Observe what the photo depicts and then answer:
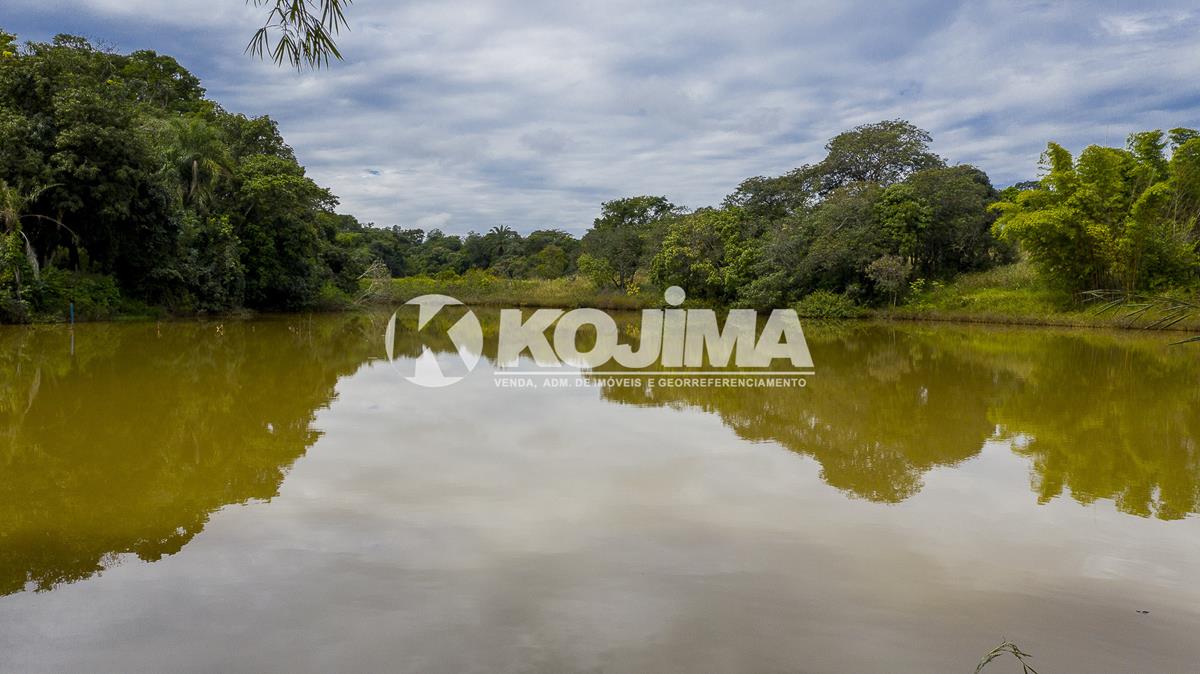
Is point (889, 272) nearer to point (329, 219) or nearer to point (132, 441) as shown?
point (329, 219)

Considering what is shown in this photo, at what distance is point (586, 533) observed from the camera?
383 centimetres

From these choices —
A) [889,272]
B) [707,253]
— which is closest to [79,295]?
[707,253]

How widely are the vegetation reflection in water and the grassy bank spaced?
776 cm

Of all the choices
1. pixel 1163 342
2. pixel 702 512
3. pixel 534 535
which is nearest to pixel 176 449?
pixel 534 535

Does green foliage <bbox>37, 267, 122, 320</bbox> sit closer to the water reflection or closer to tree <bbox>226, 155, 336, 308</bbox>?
tree <bbox>226, 155, 336, 308</bbox>

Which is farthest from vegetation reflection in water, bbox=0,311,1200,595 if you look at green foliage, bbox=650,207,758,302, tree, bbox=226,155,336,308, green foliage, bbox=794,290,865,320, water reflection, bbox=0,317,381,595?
green foliage, bbox=650,207,758,302

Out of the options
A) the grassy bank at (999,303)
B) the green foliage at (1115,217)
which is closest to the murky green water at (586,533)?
the green foliage at (1115,217)

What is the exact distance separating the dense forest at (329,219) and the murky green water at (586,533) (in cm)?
1001

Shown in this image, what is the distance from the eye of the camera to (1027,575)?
132 inches

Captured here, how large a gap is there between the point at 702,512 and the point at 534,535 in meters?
1.01

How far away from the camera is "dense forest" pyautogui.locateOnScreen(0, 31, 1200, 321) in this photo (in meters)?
15.7

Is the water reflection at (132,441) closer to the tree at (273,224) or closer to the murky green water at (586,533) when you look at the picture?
the murky green water at (586,533)

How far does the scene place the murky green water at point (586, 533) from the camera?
2666mm

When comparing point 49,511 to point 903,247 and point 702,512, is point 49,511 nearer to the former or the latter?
point 702,512
